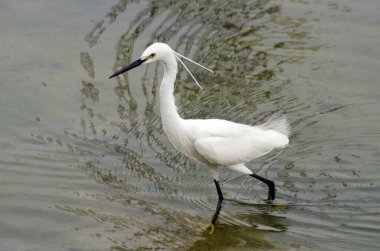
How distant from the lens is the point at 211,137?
23.4 feet

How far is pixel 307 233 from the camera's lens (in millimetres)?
6785

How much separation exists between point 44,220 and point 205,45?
389cm

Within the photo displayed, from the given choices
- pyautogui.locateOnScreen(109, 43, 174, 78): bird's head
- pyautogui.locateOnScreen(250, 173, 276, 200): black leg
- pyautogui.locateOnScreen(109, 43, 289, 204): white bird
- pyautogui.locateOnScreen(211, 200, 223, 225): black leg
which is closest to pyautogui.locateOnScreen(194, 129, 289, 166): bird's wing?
pyautogui.locateOnScreen(109, 43, 289, 204): white bird

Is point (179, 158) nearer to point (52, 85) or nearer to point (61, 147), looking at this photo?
point (61, 147)

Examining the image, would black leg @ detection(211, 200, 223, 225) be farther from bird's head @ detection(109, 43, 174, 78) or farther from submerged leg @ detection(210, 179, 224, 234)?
bird's head @ detection(109, 43, 174, 78)

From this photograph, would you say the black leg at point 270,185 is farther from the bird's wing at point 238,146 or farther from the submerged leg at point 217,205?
the submerged leg at point 217,205

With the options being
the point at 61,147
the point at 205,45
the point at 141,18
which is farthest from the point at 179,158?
the point at 141,18

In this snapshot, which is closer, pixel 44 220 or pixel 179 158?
pixel 44 220

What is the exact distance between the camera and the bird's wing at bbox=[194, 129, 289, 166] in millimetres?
7059

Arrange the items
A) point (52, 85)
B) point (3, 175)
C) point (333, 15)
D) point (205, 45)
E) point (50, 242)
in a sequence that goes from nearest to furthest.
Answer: point (50, 242) → point (3, 175) → point (52, 85) → point (205, 45) → point (333, 15)

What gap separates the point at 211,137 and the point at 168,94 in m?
0.55

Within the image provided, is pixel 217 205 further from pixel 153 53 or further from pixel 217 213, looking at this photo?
pixel 153 53

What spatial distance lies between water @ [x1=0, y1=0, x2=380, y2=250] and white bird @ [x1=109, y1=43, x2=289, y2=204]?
13.4 inches

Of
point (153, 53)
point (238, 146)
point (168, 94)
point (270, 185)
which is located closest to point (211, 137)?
point (238, 146)
